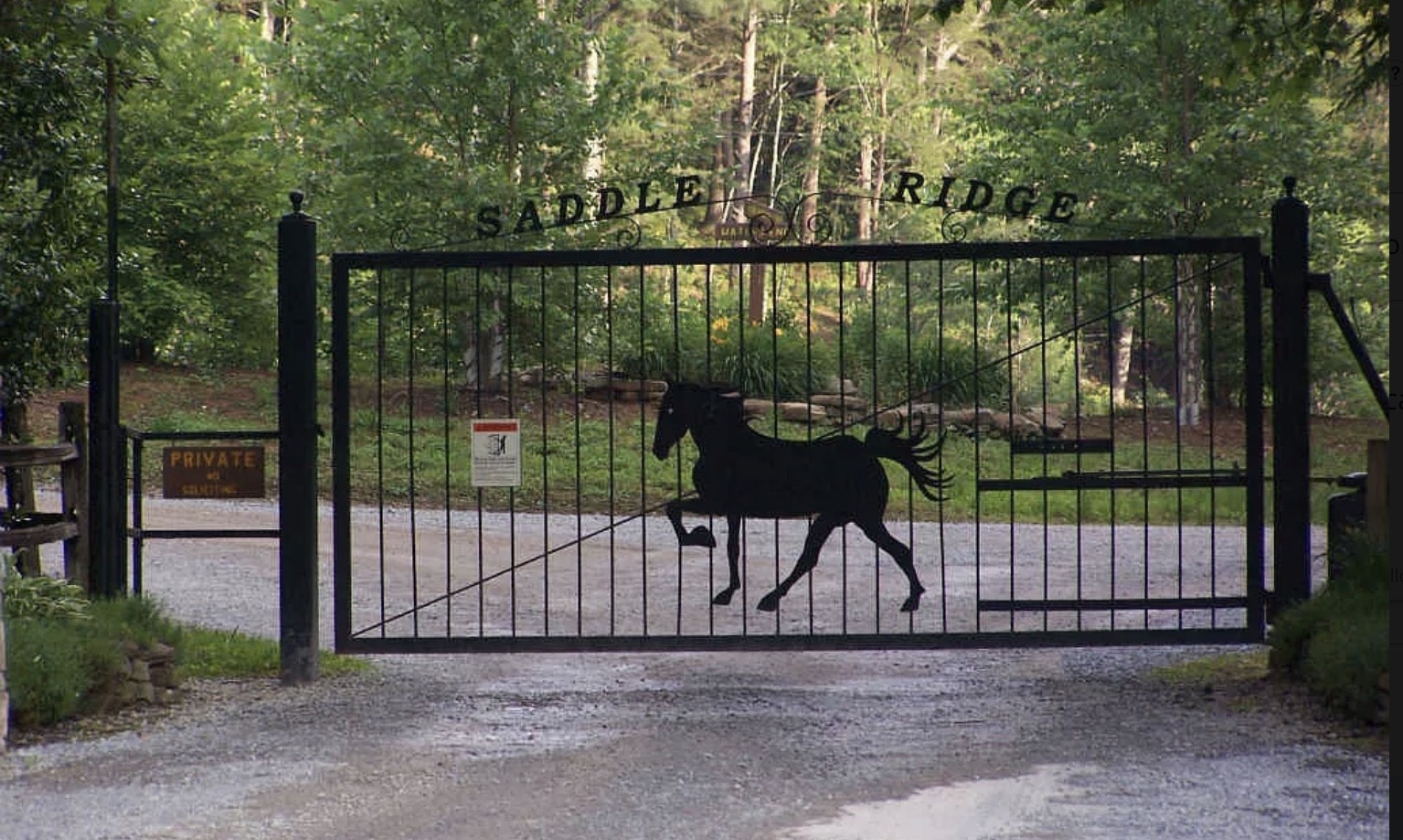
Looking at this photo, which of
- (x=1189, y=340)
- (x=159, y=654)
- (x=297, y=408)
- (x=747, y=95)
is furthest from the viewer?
(x=747, y=95)

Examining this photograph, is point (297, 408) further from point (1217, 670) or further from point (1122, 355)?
point (1122, 355)

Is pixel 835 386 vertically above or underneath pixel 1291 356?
above

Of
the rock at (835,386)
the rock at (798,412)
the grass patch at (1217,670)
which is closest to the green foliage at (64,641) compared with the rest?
the grass patch at (1217,670)

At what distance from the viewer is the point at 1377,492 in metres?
8.78

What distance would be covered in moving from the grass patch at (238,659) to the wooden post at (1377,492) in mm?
5216

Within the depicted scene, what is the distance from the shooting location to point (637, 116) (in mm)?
23250

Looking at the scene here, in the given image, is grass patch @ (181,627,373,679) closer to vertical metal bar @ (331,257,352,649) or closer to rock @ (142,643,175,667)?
rock @ (142,643,175,667)

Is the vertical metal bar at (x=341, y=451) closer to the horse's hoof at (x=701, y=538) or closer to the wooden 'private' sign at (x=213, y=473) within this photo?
the wooden 'private' sign at (x=213, y=473)

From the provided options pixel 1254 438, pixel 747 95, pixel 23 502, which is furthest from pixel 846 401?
pixel 23 502

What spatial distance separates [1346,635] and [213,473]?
5.39 m

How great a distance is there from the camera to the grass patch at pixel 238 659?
29.8 feet

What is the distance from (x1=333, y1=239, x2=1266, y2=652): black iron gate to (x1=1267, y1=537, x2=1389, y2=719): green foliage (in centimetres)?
41

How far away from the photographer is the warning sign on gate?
8.58 meters

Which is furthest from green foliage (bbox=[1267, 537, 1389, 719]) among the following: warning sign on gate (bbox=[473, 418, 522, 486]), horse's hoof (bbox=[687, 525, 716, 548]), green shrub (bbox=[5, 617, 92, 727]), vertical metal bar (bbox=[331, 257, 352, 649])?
green shrub (bbox=[5, 617, 92, 727])
